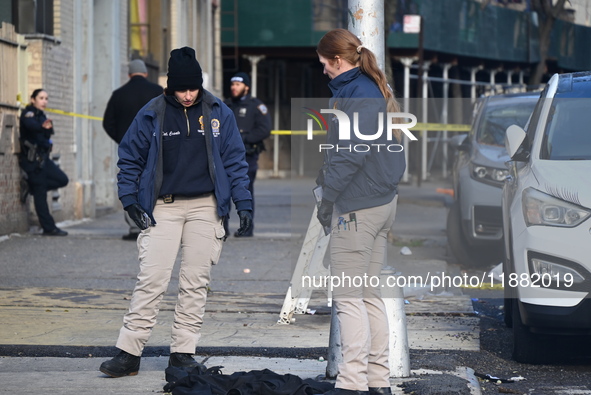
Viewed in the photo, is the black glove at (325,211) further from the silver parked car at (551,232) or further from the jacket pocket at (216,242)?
the silver parked car at (551,232)

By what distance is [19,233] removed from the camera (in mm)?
13594

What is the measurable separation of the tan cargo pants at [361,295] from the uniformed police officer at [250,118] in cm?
824

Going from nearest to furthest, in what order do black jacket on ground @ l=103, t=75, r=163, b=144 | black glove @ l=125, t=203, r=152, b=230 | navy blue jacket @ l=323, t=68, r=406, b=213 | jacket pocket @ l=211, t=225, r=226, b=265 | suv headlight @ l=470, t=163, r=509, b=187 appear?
navy blue jacket @ l=323, t=68, r=406, b=213
black glove @ l=125, t=203, r=152, b=230
jacket pocket @ l=211, t=225, r=226, b=265
suv headlight @ l=470, t=163, r=509, b=187
black jacket on ground @ l=103, t=75, r=163, b=144

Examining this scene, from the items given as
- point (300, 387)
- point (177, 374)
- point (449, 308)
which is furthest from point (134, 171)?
point (449, 308)

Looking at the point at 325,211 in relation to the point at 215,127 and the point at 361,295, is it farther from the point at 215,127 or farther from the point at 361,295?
the point at 215,127

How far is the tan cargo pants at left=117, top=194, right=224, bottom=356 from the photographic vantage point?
5953 millimetres

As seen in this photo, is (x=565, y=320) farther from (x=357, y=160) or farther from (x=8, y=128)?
(x=8, y=128)

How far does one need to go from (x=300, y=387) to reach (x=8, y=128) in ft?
28.5

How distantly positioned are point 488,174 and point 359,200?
636 cm

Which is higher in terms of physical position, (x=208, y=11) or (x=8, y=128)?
(x=208, y=11)

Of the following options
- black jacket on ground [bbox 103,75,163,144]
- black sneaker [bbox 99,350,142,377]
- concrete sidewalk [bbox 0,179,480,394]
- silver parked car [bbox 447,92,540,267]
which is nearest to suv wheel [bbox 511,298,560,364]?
concrete sidewalk [bbox 0,179,480,394]

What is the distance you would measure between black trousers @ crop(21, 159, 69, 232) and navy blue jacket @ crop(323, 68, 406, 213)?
872 centimetres

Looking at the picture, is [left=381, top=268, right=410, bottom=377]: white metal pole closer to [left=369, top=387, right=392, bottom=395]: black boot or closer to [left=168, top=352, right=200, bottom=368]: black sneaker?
[left=369, top=387, right=392, bottom=395]: black boot

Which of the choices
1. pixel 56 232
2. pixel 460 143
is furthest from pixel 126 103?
pixel 460 143
